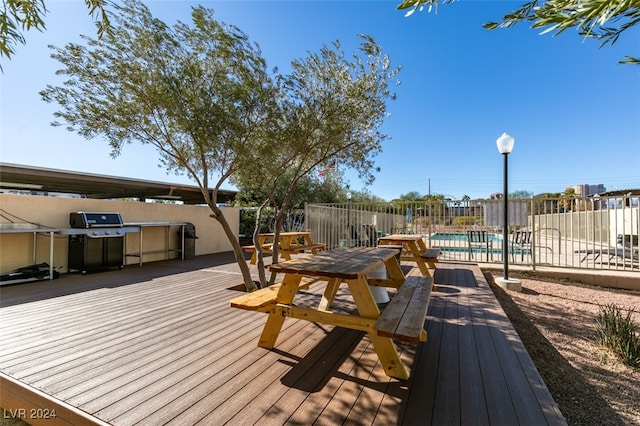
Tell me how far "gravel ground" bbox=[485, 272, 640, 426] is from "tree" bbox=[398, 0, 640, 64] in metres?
2.36

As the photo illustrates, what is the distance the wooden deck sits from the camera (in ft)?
4.97

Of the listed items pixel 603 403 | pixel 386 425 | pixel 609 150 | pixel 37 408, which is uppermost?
pixel 609 150

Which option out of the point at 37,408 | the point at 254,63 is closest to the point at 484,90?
the point at 254,63

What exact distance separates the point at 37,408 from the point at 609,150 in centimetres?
2688

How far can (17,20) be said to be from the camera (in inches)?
71.6

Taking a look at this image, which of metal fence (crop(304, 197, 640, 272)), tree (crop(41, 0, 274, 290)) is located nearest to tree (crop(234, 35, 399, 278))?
tree (crop(41, 0, 274, 290))

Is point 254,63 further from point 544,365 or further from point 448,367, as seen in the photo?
point 544,365

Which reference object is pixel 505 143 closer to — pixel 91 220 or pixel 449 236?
pixel 449 236

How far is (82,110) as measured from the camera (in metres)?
3.15

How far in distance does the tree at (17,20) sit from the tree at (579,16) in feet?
8.07

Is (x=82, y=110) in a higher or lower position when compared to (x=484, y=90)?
lower

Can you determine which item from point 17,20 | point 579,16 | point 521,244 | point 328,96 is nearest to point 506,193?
point 521,244

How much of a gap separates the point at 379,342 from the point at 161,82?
11.2 ft

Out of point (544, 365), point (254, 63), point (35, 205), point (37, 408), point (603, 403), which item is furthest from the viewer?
point (35, 205)
